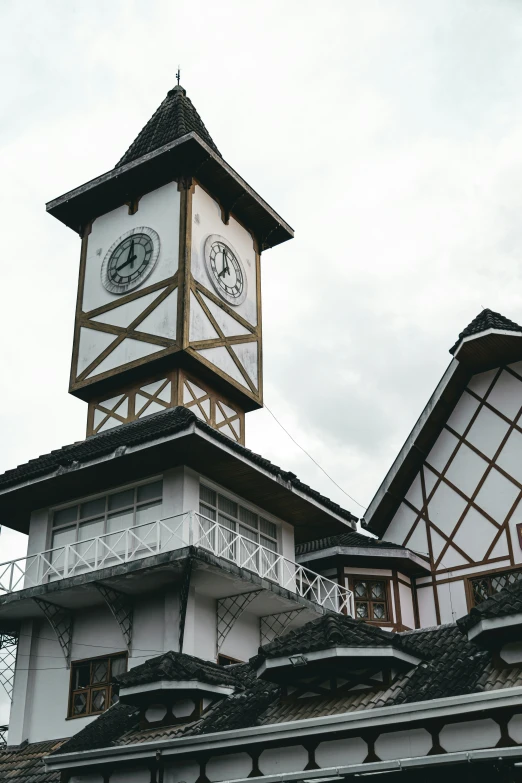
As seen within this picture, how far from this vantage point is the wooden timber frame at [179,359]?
25.2 meters

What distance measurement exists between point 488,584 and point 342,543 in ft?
13.4

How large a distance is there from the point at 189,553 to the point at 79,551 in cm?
462

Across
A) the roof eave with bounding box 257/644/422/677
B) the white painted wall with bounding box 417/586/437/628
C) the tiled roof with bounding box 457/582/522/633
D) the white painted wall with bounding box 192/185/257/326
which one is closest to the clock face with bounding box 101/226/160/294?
the white painted wall with bounding box 192/185/257/326

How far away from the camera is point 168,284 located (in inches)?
1036

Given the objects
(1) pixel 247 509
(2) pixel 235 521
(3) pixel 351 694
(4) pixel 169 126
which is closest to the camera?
(3) pixel 351 694

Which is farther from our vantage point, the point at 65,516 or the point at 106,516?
the point at 65,516

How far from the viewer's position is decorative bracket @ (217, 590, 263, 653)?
21750 mm

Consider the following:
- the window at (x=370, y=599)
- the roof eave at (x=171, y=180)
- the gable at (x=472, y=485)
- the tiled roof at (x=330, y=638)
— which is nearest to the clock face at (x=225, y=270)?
the roof eave at (x=171, y=180)

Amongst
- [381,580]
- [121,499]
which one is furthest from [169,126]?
[381,580]

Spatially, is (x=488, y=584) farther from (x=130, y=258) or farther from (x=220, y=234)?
(x=130, y=258)

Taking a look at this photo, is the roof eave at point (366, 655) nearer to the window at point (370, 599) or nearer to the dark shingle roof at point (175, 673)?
the dark shingle roof at point (175, 673)

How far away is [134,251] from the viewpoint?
27.8 metres

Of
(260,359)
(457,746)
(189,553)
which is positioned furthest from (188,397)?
(457,746)

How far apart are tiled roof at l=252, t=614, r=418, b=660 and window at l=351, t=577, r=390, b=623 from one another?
9.10m
